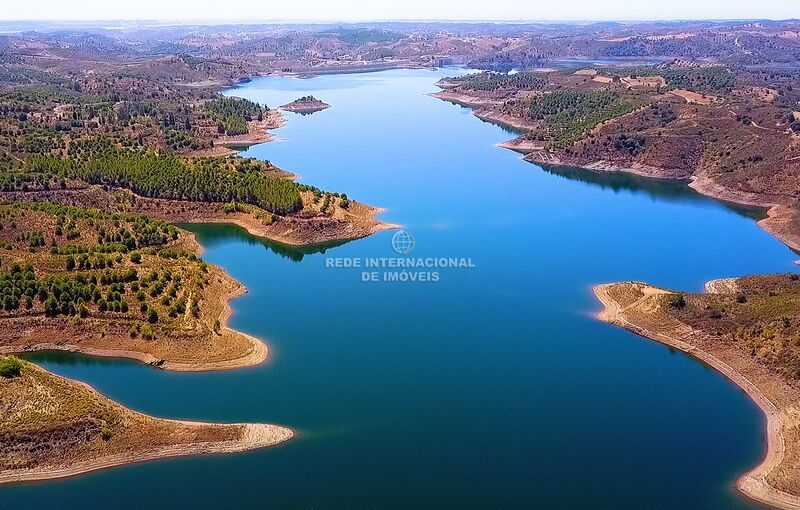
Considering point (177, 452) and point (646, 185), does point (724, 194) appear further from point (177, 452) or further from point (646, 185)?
point (177, 452)

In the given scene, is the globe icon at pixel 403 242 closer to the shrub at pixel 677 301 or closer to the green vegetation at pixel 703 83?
the shrub at pixel 677 301

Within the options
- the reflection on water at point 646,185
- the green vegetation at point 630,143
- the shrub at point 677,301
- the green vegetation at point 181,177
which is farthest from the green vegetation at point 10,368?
the green vegetation at point 630,143

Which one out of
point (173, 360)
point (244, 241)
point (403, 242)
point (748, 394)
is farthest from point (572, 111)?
point (173, 360)

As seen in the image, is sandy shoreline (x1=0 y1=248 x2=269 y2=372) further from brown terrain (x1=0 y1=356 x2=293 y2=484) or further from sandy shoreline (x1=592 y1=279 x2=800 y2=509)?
sandy shoreline (x1=592 y1=279 x2=800 y2=509)

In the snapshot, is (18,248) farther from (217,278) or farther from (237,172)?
(237,172)

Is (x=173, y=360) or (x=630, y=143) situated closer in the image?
(x=173, y=360)

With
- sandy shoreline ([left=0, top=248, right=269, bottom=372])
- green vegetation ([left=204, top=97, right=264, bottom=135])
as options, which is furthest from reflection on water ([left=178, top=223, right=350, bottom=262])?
green vegetation ([left=204, top=97, right=264, bottom=135])

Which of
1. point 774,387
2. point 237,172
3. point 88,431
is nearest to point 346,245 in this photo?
point 237,172
